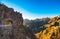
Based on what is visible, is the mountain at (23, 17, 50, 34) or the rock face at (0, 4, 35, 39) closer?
the rock face at (0, 4, 35, 39)

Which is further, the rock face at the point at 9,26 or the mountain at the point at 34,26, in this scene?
the mountain at the point at 34,26

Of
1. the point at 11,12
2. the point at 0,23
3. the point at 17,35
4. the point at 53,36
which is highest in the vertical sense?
the point at 11,12

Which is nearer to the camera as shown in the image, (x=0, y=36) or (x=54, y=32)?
(x=0, y=36)

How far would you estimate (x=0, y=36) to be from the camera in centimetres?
3366

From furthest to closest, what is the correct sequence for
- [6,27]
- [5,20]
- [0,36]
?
[5,20], [6,27], [0,36]

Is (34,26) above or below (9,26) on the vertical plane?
below

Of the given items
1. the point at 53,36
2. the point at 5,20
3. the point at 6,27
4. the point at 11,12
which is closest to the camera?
the point at 6,27

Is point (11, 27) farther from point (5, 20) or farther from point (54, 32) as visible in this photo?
point (54, 32)

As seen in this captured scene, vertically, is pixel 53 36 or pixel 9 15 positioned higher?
pixel 9 15

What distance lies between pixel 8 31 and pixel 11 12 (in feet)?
37.8

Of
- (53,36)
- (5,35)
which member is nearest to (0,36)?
(5,35)

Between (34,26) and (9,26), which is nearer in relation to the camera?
(9,26)

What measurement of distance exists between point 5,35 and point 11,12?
522 inches

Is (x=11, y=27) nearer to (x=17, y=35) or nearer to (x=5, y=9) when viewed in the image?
(x=17, y=35)
